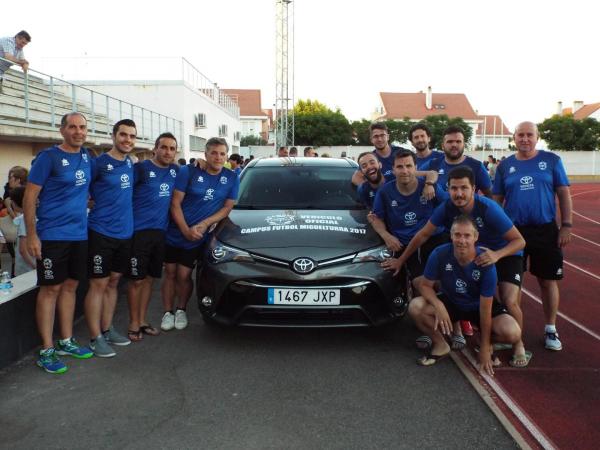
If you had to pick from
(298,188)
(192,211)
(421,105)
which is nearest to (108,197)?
(192,211)

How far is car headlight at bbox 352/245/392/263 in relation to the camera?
13.0 ft

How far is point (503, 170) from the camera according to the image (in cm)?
445

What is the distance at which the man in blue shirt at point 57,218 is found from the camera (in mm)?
3609

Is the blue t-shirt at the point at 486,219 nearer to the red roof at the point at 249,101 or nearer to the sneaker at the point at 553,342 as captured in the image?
the sneaker at the point at 553,342

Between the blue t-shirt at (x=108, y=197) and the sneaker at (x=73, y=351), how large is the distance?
86 cm

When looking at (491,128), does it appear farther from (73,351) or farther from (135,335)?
(73,351)

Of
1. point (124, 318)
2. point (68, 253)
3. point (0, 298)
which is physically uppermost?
point (68, 253)

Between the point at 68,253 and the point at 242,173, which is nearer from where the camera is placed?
the point at 68,253

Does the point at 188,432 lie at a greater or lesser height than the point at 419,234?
lesser

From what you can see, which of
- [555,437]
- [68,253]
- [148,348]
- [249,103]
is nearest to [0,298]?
[68,253]

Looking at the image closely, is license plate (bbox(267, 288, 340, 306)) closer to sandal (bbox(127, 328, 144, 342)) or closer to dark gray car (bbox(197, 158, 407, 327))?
dark gray car (bbox(197, 158, 407, 327))

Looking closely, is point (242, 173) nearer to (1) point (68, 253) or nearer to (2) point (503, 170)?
(1) point (68, 253)

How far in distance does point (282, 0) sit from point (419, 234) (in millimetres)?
34293

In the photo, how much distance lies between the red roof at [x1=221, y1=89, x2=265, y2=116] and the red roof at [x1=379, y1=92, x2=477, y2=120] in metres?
18.7
